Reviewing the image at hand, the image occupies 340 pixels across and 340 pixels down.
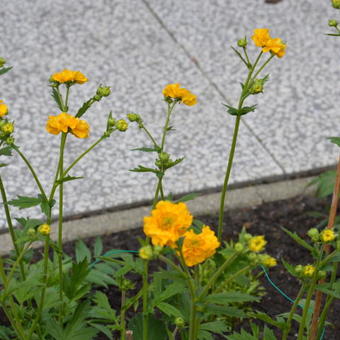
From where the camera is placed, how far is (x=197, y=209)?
2619 mm

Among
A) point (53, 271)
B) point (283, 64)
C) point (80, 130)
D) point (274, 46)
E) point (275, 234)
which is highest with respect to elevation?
point (274, 46)

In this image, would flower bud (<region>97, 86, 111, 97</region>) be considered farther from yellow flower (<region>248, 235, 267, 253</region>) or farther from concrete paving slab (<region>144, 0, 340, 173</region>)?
concrete paving slab (<region>144, 0, 340, 173</region>)

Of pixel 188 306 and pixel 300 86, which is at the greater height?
pixel 300 86

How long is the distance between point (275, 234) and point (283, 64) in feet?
3.67

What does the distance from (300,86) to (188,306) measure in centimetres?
178

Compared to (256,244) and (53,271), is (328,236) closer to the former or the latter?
(256,244)

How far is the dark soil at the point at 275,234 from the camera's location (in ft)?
7.54

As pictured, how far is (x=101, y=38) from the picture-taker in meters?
3.48

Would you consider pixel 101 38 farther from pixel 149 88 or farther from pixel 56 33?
pixel 149 88

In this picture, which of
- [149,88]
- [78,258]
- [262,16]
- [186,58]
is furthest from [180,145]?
[262,16]

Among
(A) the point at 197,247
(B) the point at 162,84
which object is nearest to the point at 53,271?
(A) the point at 197,247

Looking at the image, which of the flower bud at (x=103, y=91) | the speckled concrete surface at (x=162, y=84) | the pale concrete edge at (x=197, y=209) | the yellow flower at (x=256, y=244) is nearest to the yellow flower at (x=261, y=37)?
the flower bud at (x=103, y=91)

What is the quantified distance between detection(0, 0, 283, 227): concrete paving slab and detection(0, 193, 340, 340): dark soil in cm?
16

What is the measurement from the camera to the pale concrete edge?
251cm
